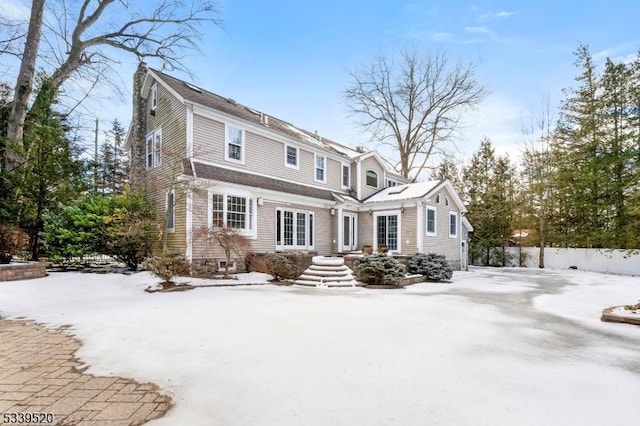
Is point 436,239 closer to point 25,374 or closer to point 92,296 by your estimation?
point 92,296

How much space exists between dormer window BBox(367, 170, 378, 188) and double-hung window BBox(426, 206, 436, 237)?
425 centimetres

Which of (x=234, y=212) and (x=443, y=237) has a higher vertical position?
(x=234, y=212)

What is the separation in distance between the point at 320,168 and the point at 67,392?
15.0 m

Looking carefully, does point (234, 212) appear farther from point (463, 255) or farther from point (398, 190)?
point (463, 255)

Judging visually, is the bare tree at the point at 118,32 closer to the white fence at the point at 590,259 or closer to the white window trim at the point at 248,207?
the white window trim at the point at 248,207

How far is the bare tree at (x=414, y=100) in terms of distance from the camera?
26000 millimetres

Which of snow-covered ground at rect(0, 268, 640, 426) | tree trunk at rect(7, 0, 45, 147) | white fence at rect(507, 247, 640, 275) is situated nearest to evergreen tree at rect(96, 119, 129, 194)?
tree trunk at rect(7, 0, 45, 147)

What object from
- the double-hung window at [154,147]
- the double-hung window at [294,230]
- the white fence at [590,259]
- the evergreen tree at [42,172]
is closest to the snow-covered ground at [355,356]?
the evergreen tree at [42,172]

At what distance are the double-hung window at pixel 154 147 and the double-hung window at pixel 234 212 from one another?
11.4 feet

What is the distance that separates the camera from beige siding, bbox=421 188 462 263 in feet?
54.7

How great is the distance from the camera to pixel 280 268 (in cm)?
1108

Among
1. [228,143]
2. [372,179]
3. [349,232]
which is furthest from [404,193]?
[228,143]

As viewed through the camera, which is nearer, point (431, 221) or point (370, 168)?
point (431, 221)

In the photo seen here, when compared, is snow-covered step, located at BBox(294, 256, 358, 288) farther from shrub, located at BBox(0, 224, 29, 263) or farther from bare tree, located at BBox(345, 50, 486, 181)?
bare tree, located at BBox(345, 50, 486, 181)
